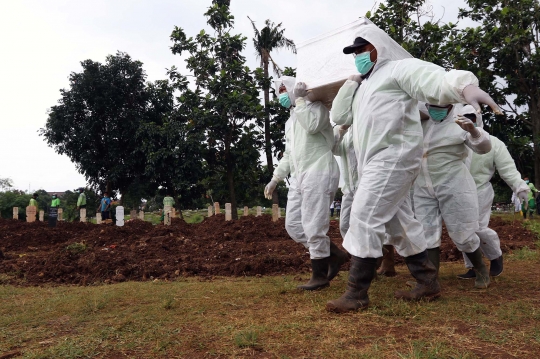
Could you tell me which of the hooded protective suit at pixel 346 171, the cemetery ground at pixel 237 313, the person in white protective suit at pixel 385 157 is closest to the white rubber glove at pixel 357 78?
the person in white protective suit at pixel 385 157

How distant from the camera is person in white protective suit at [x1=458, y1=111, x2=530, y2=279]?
190 inches

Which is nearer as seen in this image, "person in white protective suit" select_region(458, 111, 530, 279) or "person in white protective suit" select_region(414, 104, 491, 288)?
"person in white protective suit" select_region(414, 104, 491, 288)

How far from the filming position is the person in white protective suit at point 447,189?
4246mm

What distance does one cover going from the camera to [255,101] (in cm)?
1605

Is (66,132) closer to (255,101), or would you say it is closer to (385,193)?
(255,101)

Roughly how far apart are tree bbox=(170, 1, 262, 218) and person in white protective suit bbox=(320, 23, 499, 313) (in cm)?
1188

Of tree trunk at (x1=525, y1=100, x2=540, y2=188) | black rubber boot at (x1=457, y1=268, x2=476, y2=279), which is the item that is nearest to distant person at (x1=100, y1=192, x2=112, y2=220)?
black rubber boot at (x1=457, y1=268, x2=476, y2=279)

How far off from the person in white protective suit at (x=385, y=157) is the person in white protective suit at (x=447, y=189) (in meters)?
0.79

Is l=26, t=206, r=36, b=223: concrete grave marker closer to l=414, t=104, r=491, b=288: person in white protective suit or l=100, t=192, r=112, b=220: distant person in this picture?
l=100, t=192, r=112, b=220: distant person

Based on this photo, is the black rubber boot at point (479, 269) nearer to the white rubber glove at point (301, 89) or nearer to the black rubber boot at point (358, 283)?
the black rubber boot at point (358, 283)

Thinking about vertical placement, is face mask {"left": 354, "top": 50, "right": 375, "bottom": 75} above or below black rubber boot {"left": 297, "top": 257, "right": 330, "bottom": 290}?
above

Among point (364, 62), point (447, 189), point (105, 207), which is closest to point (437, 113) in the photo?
point (447, 189)

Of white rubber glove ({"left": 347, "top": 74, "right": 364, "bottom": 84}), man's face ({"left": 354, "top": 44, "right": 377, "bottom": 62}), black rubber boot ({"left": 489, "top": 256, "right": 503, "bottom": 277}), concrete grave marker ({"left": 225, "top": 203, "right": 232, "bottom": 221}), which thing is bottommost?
black rubber boot ({"left": 489, "top": 256, "right": 503, "bottom": 277})

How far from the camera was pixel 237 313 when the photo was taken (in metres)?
3.39
